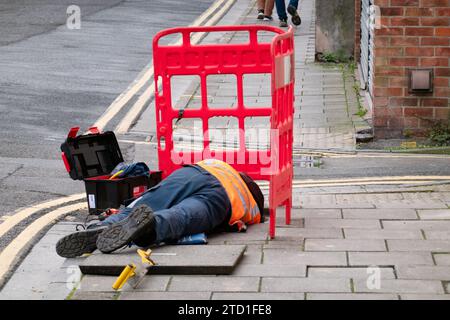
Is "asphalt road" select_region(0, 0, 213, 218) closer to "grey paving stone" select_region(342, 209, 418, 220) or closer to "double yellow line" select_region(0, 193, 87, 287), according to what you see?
"double yellow line" select_region(0, 193, 87, 287)

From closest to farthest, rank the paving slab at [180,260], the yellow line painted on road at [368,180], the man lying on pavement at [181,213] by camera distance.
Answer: the paving slab at [180,260]
the man lying on pavement at [181,213]
the yellow line painted on road at [368,180]

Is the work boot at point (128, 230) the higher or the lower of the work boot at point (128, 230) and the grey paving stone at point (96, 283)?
the higher

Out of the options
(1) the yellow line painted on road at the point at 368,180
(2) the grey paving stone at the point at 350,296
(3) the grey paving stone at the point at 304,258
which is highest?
(2) the grey paving stone at the point at 350,296

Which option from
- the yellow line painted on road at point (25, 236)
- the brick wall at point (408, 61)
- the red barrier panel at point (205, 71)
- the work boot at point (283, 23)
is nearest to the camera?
the yellow line painted on road at point (25, 236)

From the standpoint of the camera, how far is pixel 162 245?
21.4 feet

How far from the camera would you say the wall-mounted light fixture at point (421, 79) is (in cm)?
1020

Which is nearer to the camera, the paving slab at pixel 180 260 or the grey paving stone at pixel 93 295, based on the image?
the grey paving stone at pixel 93 295

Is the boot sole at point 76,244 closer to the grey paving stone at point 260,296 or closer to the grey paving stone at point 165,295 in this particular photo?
the grey paving stone at point 165,295

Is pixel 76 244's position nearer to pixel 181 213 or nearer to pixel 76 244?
pixel 76 244

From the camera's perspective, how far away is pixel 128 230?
6152 mm

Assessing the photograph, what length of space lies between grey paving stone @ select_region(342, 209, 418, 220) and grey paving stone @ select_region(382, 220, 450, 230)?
14 centimetres

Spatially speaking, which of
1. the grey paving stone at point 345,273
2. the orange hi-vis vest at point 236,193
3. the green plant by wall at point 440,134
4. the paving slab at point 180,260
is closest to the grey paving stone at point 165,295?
the paving slab at point 180,260

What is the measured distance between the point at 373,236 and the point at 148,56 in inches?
389
